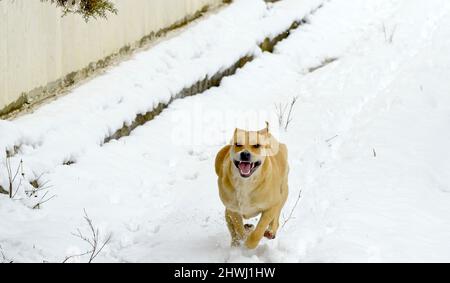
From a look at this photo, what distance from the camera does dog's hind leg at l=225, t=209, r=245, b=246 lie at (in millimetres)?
5395

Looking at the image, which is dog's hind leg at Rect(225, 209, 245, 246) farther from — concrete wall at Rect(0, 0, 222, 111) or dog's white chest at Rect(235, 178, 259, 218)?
concrete wall at Rect(0, 0, 222, 111)

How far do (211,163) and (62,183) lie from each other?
155 cm

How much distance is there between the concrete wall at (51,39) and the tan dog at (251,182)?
2.82m

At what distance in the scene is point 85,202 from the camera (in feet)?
20.6

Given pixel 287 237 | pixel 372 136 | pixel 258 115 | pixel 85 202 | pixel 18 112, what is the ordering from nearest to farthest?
pixel 287 237, pixel 85 202, pixel 18 112, pixel 372 136, pixel 258 115

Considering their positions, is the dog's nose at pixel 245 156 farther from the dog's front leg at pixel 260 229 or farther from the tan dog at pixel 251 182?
the dog's front leg at pixel 260 229

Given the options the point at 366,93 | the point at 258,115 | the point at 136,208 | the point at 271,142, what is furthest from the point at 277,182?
the point at 366,93

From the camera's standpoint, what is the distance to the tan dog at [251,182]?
16.3ft

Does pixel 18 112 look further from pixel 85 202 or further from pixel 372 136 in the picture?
pixel 372 136

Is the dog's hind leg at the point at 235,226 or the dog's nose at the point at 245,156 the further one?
the dog's hind leg at the point at 235,226

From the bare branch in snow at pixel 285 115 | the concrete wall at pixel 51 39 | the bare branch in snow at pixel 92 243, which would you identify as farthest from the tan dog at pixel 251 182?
the concrete wall at pixel 51 39

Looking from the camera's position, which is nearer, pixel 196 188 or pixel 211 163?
pixel 196 188

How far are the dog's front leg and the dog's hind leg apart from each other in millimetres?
156

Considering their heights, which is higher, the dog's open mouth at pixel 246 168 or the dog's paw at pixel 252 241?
the dog's open mouth at pixel 246 168
